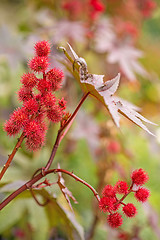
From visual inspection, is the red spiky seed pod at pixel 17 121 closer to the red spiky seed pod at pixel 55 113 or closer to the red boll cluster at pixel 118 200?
the red spiky seed pod at pixel 55 113

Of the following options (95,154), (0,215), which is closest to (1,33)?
(95,154)

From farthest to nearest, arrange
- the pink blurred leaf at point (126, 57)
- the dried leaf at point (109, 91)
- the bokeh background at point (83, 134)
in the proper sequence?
the pink blurred leaf at point (126, 57)
the bokeh background at point (83, 134)
the dried leaf at point (109, 91)

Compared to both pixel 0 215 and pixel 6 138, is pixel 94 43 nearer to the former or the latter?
pixel 6 138

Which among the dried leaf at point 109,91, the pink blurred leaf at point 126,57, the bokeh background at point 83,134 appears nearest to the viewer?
the dried leaf at point 109,91

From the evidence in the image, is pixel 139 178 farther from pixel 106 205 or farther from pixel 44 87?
pixel 44 87

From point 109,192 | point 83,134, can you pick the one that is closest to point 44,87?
point 109,192

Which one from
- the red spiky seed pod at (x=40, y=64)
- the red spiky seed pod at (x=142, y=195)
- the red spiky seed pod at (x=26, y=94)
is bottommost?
the red spiky seed pod at (x=142, y=195)

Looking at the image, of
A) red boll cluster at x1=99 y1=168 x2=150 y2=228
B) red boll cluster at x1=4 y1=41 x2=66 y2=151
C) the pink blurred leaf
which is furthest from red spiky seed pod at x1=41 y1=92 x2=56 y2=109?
the pink blurred leaf

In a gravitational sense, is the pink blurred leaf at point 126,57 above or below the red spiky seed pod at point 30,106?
above

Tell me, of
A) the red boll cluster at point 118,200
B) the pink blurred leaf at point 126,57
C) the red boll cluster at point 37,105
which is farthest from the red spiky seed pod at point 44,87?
the pink blurred leaf at point 126,57
